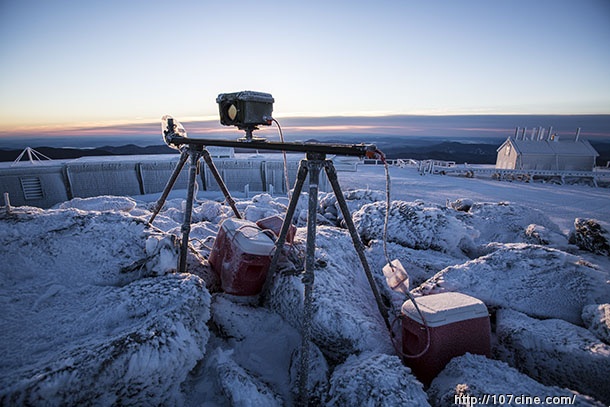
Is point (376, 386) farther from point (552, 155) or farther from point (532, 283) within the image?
point (552, 155)

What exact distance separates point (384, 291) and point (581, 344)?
69.9 inches

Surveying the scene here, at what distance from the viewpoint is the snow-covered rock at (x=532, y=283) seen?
10.3 ft

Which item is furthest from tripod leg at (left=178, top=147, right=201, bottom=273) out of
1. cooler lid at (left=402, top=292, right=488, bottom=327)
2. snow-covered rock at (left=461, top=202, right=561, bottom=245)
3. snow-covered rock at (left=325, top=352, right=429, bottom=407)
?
snow-covered rock at (left=461, top=202, right=561, bottom=245)

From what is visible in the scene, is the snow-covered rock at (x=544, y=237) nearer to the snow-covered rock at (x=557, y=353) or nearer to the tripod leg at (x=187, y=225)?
the snow-covered rock at (x=557, y=353)

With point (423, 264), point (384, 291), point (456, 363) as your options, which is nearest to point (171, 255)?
point (384, 291)

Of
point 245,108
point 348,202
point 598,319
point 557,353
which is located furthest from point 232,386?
point 348,202

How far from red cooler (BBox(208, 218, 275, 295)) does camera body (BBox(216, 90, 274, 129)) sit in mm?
1131

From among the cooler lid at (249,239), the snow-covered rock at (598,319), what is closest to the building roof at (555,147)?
the snow-covered rock at (598,319)

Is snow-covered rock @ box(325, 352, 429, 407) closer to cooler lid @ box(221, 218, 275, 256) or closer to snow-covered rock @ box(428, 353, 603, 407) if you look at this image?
snow-covered rock @ box(428, 353, 603, 407)

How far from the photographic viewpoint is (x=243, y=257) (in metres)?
3.01

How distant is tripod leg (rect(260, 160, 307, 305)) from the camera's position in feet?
8.01

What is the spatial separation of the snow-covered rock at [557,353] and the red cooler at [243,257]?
2.45 meters

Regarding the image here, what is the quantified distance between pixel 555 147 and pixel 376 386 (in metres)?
22.3

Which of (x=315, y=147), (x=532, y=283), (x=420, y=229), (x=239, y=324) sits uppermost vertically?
(x=315, y=147)
